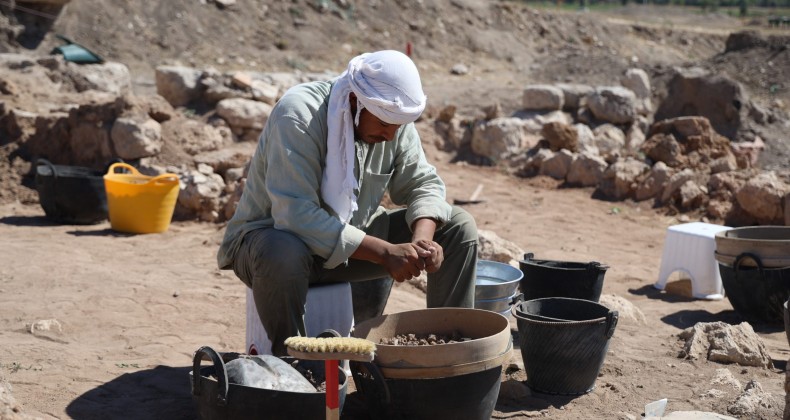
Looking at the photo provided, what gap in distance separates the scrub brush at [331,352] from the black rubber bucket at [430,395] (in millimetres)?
440

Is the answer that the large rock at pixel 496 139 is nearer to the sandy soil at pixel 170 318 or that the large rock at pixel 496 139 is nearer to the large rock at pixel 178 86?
the sandy soil at pixel 170 318

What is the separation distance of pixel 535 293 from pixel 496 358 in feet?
5.43

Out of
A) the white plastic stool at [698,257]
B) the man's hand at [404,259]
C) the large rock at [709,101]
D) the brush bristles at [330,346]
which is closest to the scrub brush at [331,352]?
the brush bristles at [330,346]

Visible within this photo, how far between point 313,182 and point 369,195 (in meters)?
0.39

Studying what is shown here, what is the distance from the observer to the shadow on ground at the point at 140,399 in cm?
334

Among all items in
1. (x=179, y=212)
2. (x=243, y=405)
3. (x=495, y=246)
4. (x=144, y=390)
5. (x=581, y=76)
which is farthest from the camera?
(x=581, y=76)

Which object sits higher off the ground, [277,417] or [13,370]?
[277,417]

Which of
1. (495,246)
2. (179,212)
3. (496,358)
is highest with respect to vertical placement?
(496,358)

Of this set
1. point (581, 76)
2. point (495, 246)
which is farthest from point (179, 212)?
point (581, 76)

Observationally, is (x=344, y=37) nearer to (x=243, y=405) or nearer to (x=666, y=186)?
(x=666, y=186)

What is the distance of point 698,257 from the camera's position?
19.9 ft

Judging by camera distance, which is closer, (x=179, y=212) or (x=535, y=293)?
(x=535, y=293)

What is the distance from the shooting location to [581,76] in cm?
1659

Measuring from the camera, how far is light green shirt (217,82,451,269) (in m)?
3.28
